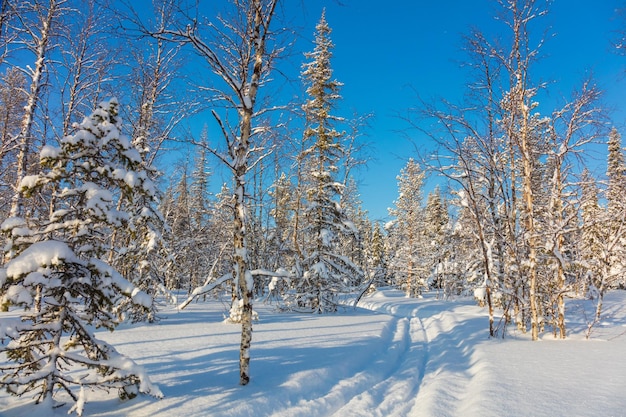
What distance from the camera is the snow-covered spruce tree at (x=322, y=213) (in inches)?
778

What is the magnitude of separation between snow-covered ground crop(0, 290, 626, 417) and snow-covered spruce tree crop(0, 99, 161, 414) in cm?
57

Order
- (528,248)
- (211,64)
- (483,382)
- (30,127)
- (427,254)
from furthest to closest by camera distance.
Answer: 1. (427,254)
2. (528,248)
3. (30,127)
4. (483,382)
5. (211,64)

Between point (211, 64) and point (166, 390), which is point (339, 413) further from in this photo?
point (211, 64)

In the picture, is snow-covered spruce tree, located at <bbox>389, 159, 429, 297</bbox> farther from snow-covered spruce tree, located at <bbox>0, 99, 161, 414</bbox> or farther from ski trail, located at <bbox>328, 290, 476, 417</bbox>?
snow-covered spruce tree, located at <bbox>0, 99, 161, 414</bbox>

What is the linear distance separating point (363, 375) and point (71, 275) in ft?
20.7

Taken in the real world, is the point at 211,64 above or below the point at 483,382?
above

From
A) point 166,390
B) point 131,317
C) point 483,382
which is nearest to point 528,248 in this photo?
point 483,382

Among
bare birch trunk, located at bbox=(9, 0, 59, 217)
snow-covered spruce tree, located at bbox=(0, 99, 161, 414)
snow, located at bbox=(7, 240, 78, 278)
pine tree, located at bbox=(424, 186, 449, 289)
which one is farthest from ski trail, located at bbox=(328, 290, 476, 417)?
pine tree, located at bbox=(424, 186, 449, 289)

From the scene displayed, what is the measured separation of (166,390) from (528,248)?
39.6 feet

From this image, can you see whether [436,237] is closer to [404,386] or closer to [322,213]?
[322,213]

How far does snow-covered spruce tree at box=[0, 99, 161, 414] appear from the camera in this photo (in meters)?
4.56

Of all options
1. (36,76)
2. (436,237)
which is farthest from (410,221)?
(36,76)

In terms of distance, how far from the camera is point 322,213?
65.6 ft

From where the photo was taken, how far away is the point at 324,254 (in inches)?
796
